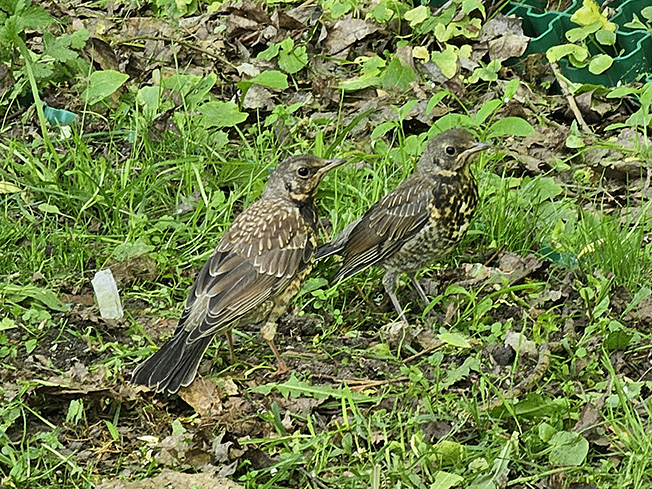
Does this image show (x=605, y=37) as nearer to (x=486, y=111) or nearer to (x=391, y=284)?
(x=486, y=111)

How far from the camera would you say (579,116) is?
715 cm

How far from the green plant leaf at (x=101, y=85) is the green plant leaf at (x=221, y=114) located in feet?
1.86

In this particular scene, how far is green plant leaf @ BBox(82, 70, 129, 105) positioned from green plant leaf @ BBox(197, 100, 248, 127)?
1.86ft

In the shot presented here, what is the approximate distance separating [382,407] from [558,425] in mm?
786

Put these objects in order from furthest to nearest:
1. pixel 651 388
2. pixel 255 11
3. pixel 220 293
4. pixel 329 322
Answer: pixel 255 11 < pixel 329 322 < pixel 220 293 < pixel 651 388

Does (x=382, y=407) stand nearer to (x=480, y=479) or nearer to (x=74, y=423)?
(x=480, y=479)

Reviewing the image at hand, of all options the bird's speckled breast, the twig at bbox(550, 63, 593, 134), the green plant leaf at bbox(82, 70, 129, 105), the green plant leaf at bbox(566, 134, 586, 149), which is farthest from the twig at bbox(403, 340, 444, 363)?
the green plant leaf at bbox(82, 70, 129, 105)

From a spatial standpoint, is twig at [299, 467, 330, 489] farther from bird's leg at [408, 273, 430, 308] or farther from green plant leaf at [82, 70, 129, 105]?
green plant leaf at [82, 70, 129, 105]

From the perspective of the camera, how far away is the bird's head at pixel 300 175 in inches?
211

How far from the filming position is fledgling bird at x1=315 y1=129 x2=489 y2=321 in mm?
5453

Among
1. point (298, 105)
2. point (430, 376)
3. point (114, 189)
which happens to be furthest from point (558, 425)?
point (298, 105)

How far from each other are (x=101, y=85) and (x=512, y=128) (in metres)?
2.66

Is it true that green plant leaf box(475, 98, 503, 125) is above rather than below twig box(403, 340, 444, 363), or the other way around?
above

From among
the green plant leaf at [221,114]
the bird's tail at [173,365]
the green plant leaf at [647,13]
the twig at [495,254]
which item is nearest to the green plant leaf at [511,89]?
the green plant leaf at [647,13]
